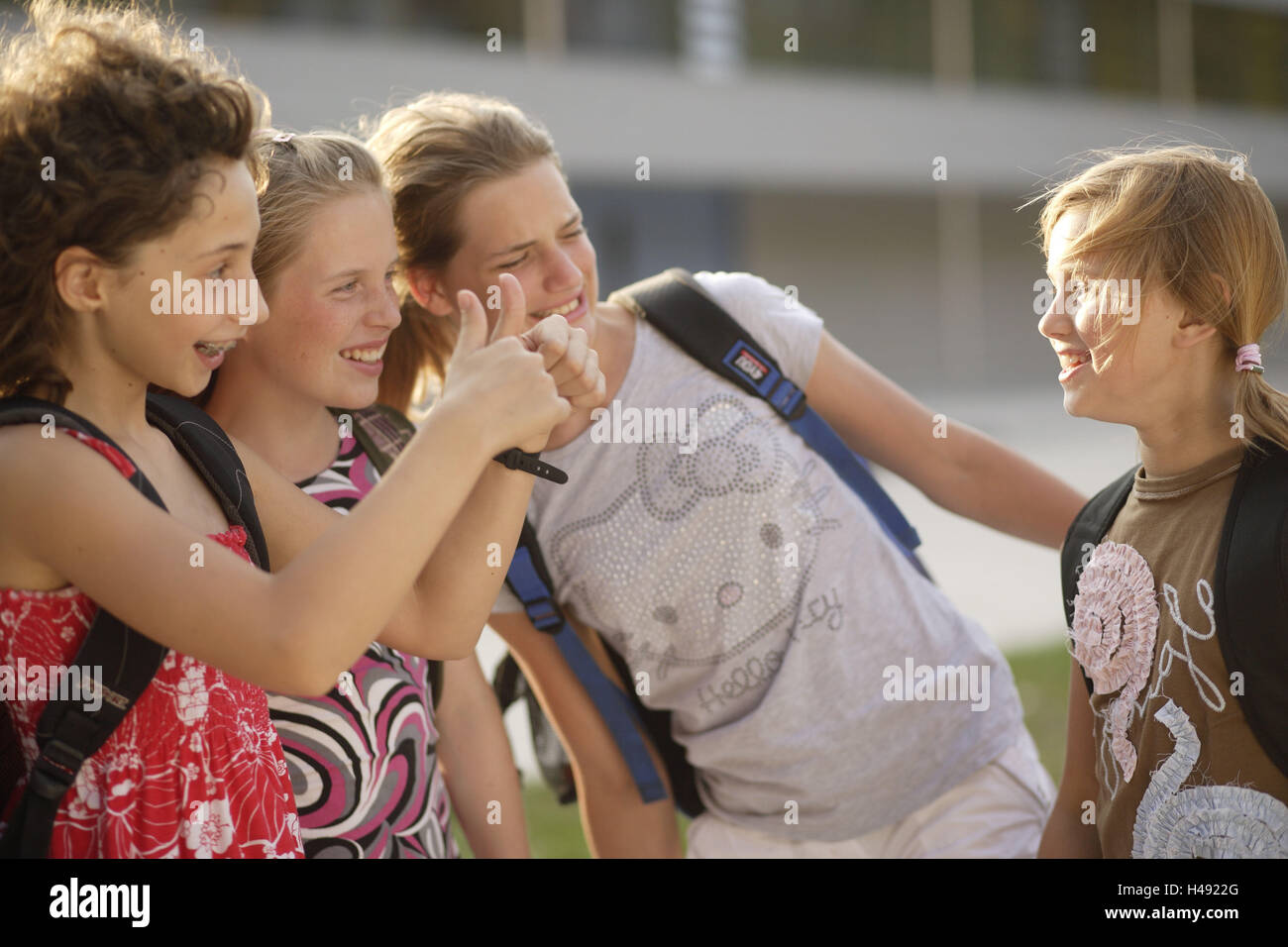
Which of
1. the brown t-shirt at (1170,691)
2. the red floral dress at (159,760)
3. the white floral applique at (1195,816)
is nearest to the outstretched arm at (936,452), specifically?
the brown t-shirt at (1170,691)

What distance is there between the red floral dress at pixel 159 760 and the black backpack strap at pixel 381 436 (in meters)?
0.62

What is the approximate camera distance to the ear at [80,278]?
1.70 m

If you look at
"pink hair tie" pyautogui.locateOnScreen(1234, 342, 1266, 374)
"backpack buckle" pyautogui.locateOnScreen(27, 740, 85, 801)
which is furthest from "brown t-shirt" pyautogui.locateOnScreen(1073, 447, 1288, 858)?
"backpack buckle" pyautogui.locateOnScreen(27, 740, 85, 801)

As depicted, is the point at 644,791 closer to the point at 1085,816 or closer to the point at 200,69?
the point at 1085,816

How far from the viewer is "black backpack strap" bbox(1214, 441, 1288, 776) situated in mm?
1779

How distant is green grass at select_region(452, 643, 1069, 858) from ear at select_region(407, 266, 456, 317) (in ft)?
5.89

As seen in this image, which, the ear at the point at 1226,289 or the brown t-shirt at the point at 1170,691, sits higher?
the ear at the point at 1226,289

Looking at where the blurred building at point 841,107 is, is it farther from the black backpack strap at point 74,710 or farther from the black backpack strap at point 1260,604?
the black backpack strap at point 1260,604

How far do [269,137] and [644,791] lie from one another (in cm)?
151

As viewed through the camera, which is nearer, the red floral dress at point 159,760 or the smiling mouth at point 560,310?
the red floral dress at point 159,760

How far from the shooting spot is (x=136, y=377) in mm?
1810

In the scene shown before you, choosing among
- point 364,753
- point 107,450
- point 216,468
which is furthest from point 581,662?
point 107,450

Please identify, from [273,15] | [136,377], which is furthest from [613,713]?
[273,15]

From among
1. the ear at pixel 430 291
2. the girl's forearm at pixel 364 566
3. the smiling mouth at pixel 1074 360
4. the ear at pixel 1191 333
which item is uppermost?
the ear at pixel 430 291
